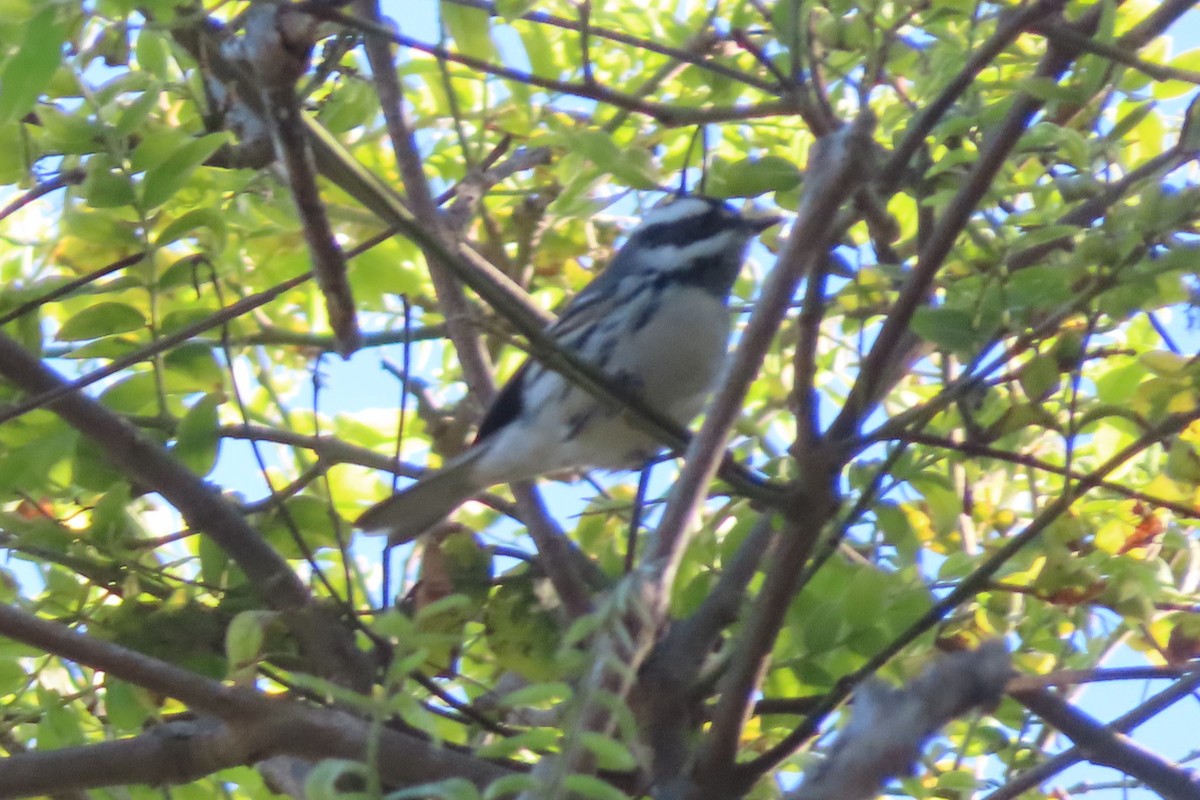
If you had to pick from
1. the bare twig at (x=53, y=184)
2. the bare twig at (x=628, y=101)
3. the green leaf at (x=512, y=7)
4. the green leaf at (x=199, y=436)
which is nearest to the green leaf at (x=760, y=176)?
the bare twig at (x=628, y=101)

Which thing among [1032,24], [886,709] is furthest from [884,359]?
[886,709]

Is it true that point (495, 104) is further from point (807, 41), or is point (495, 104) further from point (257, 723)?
point (257, 723)

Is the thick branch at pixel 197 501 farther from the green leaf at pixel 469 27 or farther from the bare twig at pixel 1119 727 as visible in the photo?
the bare twig at pixel 1119 727

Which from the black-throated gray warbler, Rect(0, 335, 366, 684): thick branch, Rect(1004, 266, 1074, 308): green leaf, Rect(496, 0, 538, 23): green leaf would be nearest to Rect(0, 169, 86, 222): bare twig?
Rect(0, 335, 366, 684): thick branch

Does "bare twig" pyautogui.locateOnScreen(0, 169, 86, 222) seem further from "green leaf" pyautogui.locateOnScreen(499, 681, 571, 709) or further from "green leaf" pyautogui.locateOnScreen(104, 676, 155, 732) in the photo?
"green leaf" pyautogui.locateOnScreen(499, 681, 571, 709)

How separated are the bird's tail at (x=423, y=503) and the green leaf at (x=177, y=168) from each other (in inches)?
23.0

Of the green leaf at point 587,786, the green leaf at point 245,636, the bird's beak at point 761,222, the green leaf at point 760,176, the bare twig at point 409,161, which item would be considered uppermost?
the bird's beak at point 761,222

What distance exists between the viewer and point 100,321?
5.54 ft

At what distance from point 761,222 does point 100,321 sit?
120cm

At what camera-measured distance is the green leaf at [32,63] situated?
1215 mm

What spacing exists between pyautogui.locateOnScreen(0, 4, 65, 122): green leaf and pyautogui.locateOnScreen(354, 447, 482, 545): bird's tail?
0.87 metres

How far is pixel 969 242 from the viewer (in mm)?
1891

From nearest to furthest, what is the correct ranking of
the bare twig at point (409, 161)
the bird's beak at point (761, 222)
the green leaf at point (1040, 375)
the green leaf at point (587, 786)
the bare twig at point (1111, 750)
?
the green leaf at point (587, 786)
the green leaf at point (1040, 375)
the bare twig at point (1111, 750)
the bare twig at point (409, 161)
the bird's beak at point (761, 222)

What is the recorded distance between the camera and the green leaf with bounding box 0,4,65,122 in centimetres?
121
